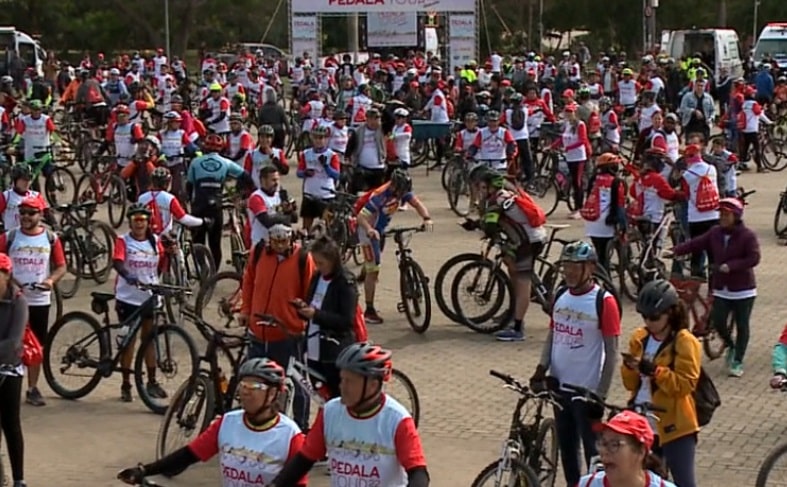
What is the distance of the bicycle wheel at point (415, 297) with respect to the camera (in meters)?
13.9

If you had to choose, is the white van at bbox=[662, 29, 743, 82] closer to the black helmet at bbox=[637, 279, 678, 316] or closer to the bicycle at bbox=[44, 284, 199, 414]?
the bicycle at bbox=[44, 284, 199, 414]

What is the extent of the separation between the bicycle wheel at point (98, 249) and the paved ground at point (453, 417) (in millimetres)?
912

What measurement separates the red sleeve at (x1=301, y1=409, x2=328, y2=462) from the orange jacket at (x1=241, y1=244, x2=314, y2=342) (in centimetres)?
364

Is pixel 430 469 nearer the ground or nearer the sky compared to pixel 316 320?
nearer the ground

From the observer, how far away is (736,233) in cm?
1159

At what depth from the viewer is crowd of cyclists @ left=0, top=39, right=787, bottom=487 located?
607cm

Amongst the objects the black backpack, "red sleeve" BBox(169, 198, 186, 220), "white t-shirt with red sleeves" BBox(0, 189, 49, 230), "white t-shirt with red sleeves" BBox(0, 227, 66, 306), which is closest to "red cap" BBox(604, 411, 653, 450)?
"white t-shirt with red sleeves" BBox(0, 227, 66, 306)

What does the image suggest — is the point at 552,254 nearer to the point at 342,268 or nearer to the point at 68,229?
the point at 68,229

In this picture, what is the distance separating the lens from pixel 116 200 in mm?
19984

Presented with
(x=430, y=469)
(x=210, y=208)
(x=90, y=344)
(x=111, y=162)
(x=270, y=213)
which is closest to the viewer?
(x=430, y=469)

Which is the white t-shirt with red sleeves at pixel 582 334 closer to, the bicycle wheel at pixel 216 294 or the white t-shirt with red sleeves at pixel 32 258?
the white t-shirt with red sleeves at pixel 32 258

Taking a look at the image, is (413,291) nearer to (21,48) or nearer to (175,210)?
(175,210)

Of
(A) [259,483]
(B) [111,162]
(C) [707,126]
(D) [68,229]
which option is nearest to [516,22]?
(C) [707,126]

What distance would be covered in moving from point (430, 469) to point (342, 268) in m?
1.58
